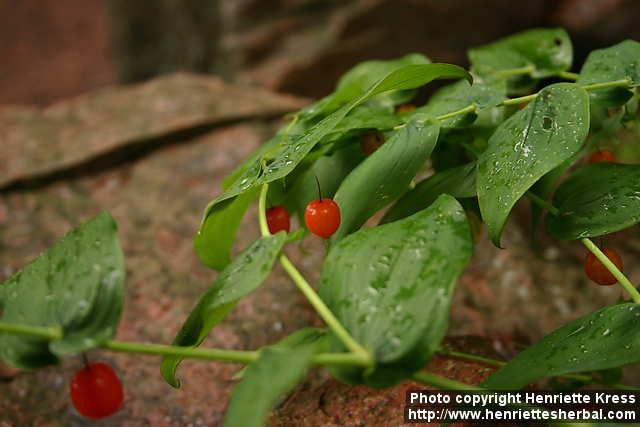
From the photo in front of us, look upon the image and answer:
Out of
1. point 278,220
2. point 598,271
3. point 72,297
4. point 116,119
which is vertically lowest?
point 116,119

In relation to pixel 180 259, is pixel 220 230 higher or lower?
higher

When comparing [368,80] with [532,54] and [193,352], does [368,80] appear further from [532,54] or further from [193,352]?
[193,352]

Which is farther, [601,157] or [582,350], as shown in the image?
[601,157]

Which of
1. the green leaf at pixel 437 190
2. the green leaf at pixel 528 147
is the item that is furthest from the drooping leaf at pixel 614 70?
the green leaf at pixel 437 190

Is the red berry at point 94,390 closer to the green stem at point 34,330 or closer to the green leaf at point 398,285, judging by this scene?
the green stem at point 34,330

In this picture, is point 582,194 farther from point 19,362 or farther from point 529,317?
point 19,362

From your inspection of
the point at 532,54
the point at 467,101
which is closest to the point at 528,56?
the point at 532,54

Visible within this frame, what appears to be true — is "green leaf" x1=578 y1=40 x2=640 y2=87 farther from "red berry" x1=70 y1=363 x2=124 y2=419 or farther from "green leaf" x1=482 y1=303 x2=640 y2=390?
"red berry" x1=70 y1=363 x2=124 y2=419
